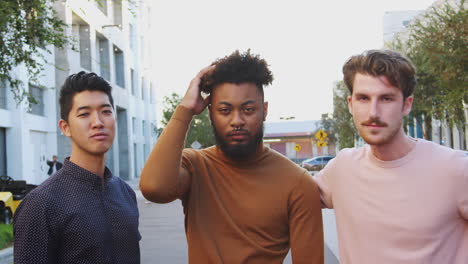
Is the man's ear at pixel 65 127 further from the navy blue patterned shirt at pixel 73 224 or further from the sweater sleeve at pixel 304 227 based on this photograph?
the sweater sleeve at pixel 304 227

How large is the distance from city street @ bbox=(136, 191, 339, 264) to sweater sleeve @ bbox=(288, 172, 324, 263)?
574 cm

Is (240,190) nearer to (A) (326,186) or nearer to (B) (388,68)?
(A) (326,186)

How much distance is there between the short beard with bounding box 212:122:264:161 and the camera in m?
3.17

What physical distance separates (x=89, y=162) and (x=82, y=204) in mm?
322

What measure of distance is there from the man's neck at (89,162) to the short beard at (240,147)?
68 cm

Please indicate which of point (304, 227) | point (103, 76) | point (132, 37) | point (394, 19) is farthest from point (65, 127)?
point (394, 19)

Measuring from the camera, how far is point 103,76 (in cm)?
4053

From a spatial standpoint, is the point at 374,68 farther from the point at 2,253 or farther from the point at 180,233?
the point at 180,233

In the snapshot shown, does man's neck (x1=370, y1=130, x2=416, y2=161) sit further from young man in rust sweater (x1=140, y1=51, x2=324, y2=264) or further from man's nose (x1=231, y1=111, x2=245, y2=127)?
man's nose (x1=231, y1=111, x2=245, y2=127)

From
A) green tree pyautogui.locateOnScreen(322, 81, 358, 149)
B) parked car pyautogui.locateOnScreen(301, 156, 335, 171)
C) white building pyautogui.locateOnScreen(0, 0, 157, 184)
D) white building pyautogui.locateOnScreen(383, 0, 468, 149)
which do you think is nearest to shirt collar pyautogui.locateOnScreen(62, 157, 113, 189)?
white building pyautogui.locateOnScreen(0, 0, 157, 184)

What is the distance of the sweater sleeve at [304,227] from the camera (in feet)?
10.4

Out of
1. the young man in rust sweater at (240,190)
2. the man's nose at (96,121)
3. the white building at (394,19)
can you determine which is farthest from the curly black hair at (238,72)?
the white building at (394,19)

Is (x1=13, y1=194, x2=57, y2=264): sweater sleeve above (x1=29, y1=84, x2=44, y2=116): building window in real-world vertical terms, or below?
below

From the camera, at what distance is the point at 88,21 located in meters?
35.1
